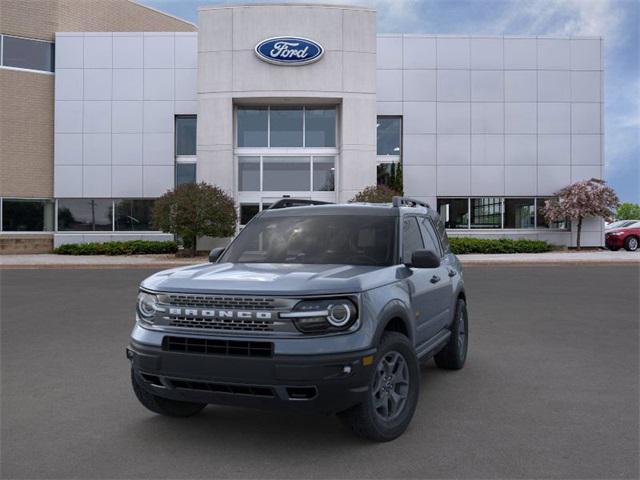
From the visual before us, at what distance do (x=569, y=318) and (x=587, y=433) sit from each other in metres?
6.05

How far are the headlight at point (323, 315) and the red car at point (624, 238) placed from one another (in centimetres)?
2990

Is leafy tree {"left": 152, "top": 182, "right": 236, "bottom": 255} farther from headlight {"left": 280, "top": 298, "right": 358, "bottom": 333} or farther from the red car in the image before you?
headlight {"left": 280, "top": 298, "right": 358, "bottom": 333}

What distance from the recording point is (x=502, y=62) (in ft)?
98.1

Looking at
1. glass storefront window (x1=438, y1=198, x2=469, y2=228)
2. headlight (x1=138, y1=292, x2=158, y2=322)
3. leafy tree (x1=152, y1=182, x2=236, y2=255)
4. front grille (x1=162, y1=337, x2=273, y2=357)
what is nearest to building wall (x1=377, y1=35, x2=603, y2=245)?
glass storefront window (x1=438, y1=198, x2=469, y2=228)

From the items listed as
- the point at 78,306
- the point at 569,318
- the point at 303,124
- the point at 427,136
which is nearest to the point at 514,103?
the point at 427,136

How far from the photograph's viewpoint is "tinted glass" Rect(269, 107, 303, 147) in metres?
28.5

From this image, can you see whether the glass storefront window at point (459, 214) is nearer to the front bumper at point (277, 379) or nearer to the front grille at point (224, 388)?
the front bumper at point (277, 379)

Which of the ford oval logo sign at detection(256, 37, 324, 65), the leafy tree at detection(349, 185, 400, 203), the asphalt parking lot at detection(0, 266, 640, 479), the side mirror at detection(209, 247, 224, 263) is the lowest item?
the asphalt parking lot at detection(0, 266, 640, 479)

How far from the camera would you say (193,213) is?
78.3 ft

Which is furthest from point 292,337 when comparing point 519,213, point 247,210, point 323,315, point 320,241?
point 519,213

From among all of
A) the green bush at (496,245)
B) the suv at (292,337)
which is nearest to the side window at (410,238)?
the suv at (292,337)

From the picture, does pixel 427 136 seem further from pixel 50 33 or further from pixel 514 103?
pixel 50 33

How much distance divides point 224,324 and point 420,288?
1.93m

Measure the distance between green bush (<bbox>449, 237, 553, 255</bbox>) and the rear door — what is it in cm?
2089
